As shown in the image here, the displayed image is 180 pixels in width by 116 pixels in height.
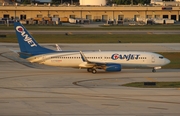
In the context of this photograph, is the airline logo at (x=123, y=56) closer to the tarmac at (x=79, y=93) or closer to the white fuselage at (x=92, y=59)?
the white fuselage at (x=92, y=59)

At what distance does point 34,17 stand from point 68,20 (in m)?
12.9

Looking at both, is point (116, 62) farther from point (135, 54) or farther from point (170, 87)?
point (170, 87)

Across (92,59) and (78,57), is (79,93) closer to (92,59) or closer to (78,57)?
(78,57)

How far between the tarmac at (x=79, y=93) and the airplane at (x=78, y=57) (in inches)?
43.4

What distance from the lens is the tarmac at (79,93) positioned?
4081cm

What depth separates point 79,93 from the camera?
49000 mm

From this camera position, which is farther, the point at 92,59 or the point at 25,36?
the point at 92,59

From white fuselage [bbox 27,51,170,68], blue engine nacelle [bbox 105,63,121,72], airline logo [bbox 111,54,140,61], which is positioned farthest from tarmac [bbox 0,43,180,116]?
airline logo [bbox 111,54,140,61]

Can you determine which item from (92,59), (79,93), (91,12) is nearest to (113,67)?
(92,59)

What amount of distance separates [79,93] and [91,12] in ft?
442

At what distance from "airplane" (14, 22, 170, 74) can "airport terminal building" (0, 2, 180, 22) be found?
113m

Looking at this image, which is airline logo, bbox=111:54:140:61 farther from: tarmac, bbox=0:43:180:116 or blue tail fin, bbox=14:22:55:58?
blue tail fin, bbox=14:22:55:58

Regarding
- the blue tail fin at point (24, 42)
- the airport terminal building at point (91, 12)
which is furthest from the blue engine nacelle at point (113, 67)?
the airport terminal building at point (91, 12)

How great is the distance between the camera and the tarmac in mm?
40812
